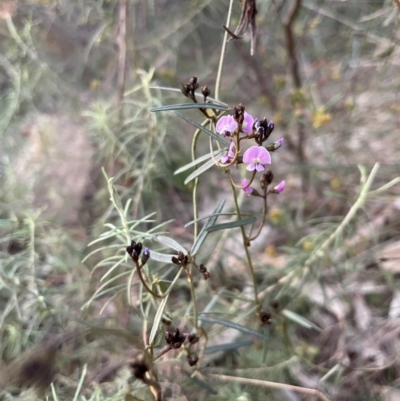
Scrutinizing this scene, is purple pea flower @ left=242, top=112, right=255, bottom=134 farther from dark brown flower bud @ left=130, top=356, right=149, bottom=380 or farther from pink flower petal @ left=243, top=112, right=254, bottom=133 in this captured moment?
dark brown flower bud @ left=130, top=356, right=149, bottom=380

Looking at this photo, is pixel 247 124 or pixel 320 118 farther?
pixel 320 118

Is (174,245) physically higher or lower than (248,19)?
lower

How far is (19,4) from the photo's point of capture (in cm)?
122

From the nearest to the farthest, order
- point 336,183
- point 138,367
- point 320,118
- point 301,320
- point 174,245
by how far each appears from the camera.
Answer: point 138,367 → point 174,245 → point 301,320 → point 320,118 → point 336,183

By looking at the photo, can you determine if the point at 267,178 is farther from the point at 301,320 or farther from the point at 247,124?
the point at 301,320

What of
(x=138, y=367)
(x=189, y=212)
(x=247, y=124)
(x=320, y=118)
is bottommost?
(x=138, y=367)

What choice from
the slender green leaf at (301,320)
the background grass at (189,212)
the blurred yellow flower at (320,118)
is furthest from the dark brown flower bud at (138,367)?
the blurred yellow flower at (320,118)

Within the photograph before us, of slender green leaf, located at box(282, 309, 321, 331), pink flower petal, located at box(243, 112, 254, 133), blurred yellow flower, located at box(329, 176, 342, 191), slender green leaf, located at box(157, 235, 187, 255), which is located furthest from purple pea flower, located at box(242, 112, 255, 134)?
blurred yellow flower, located at box(329, 176, 342, 191)

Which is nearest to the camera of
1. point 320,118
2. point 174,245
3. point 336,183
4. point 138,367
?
point 138,367

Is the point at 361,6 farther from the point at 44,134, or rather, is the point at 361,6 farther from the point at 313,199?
the point at 44,134

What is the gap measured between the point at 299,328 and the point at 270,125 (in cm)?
72

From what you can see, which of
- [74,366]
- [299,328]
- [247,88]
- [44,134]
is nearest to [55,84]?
[44,134]

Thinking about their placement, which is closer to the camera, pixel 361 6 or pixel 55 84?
pixel 55 84

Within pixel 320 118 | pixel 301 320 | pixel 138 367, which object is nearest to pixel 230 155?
pixel 138 367
